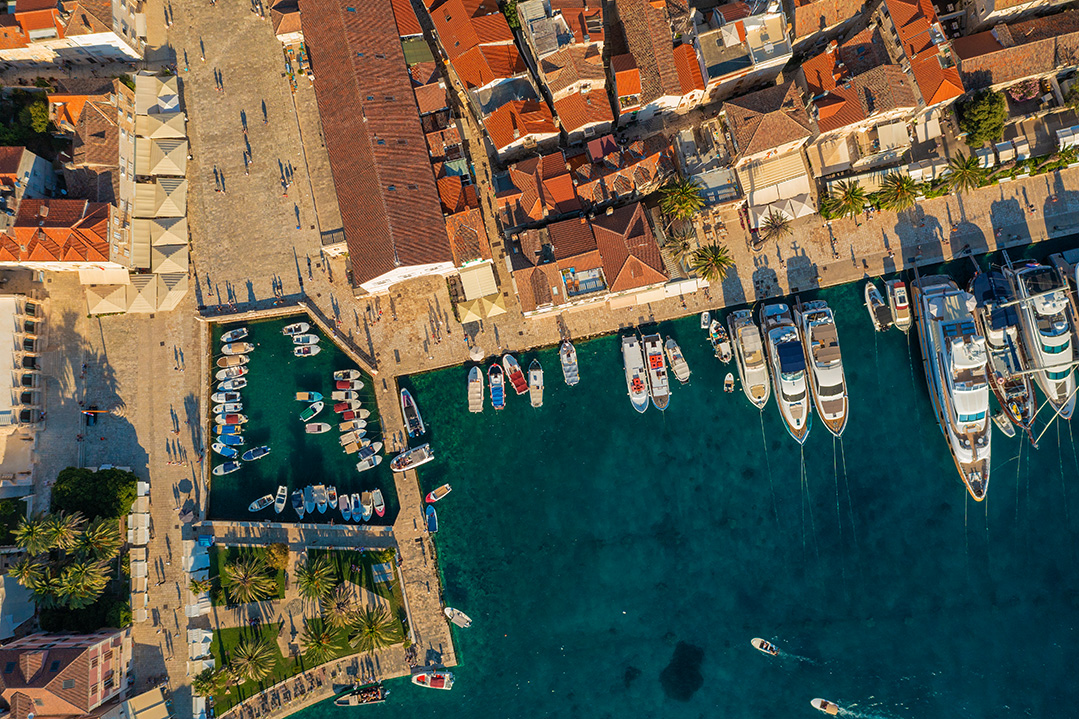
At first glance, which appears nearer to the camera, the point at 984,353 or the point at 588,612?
the point at 984,353

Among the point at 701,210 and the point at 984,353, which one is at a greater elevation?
the point at 701,210

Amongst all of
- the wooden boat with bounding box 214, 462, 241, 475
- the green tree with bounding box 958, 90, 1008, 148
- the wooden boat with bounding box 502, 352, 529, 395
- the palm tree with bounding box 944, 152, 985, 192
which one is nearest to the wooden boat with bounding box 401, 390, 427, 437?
the wooden boat with bounding box 502, 352, 529, 395

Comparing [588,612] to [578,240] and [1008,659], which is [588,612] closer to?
[578,240]

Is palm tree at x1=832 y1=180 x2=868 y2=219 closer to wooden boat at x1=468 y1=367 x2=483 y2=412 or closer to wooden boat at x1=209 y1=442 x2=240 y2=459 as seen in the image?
wooden boat at x1=468 y1=367 x2=483 y2=412

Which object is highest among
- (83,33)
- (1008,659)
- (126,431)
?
(83,33)

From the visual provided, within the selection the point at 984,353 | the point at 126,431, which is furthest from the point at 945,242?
the point at 126,431

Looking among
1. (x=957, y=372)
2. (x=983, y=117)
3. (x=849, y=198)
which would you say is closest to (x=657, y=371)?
(x=849, y=198)
